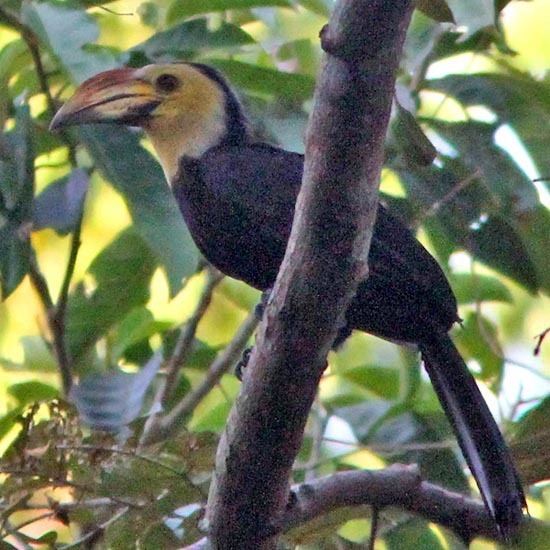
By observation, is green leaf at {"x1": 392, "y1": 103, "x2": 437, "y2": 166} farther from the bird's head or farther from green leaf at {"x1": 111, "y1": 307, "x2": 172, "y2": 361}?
green leaf at {"x1": 111, "y1": 307, "x2": 172, "y2": 361}

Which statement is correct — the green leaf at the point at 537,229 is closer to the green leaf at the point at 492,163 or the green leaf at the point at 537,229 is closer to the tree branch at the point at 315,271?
the green leaf at the point at 492,163

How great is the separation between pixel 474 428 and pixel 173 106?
3.44ft

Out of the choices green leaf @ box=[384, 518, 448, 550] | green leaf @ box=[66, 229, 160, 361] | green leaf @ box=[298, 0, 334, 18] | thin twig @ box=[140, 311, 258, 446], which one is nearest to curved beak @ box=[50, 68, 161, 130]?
green leaf @ box=[66, 229, 160, 361]

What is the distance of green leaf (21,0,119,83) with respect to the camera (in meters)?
2.61

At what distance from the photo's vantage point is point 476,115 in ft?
10.5

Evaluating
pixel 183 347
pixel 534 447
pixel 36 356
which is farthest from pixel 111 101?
pixel 534 447

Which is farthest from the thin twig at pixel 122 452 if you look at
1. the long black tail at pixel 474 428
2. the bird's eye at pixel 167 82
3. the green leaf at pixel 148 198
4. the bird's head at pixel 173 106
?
the bird's eye at pixel 167 82

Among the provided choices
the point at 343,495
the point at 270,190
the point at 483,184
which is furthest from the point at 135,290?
the point at 343,495

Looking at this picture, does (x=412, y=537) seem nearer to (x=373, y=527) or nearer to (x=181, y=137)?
(x=373, y=527)

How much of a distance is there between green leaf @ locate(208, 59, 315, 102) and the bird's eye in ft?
0.45

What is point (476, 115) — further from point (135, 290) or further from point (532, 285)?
point (135, 290)

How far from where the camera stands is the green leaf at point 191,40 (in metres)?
2.87

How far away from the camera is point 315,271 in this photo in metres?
1.80

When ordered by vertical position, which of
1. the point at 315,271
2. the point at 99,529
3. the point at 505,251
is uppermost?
the point at 315,271
